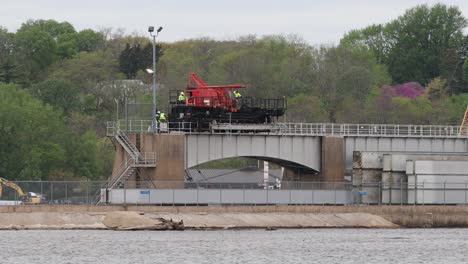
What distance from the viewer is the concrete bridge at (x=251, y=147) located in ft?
404

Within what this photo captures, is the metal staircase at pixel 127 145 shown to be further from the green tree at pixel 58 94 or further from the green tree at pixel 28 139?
the green tree at pixel 58 94

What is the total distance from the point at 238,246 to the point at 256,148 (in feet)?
81.7

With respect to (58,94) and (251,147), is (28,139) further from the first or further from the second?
(251,147)

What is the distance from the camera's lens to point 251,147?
126312 mm

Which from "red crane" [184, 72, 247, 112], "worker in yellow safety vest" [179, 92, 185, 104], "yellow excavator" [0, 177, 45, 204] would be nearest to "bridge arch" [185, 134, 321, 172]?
"red crane" [184, 72, 247, 112]

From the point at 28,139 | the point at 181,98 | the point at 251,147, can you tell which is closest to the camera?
the point at 251,147

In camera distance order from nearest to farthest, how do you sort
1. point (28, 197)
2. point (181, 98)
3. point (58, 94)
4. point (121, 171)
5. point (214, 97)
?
point (28, 197) → point (121, 171) → point (181, 98) → point (214, 97) → point (58, 94)

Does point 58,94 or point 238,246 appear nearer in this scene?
point 238,246

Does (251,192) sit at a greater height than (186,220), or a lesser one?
greater

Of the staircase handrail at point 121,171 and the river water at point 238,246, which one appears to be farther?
the staircase handrail at point 121,171

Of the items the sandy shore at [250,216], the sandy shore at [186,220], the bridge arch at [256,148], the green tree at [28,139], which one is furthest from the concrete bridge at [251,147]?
the green tree at [28,139]

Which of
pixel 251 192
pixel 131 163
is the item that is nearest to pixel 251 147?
pixel 251 192

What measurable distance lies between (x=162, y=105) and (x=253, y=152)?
6371 centimetres

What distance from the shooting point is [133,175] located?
4865 inches
